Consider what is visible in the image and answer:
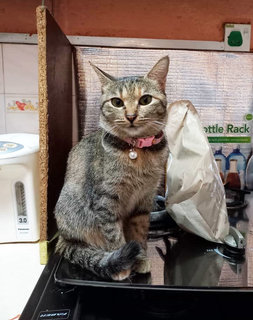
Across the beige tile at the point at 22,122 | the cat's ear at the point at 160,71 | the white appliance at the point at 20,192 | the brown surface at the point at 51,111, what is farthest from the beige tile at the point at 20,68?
the cat's ear at the point at 160,71

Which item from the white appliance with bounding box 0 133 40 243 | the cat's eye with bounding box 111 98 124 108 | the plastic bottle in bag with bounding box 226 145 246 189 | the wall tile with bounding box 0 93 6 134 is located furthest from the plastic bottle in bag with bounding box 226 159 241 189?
the wall tile with bounding box 0 93 6 134

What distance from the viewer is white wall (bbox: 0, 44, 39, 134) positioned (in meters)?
1.32

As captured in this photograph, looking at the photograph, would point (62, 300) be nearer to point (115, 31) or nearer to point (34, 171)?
point (34, 171)

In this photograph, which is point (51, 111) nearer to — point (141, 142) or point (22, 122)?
point (141, 142)

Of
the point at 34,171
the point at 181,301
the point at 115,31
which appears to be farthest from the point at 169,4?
the point at 181,301

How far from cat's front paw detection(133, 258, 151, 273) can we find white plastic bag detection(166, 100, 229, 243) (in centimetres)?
23

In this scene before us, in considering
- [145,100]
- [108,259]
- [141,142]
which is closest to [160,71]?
[145,100]

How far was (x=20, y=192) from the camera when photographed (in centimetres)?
110

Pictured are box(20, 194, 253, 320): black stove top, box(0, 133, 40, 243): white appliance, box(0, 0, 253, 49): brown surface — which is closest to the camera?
box(20, 194, 253, 320): black stove top

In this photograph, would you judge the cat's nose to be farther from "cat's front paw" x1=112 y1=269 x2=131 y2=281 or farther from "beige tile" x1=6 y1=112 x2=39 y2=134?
"beige tile" x1=6 y1=112 x2=39 y2=134

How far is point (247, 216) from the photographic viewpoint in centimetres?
114

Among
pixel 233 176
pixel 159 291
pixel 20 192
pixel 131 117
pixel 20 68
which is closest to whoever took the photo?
pixel 159 291

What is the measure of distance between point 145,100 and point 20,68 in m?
0.76

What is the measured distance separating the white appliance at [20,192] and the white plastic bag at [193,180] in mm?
500
